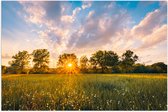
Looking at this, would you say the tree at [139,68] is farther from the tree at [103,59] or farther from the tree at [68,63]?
the tree at [68,63]

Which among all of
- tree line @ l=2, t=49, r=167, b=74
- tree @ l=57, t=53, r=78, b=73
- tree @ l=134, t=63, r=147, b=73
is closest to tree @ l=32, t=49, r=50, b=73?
tree line @ l=2, t=49, r=167, b=74

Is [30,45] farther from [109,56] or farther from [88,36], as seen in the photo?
[109,56]

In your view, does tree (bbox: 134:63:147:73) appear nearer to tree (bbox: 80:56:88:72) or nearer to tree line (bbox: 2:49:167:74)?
tree line (bbox: 2:49:167:74)

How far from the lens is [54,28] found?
5359mm

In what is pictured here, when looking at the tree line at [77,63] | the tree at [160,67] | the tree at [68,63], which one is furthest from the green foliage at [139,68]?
the tree at [68,63]

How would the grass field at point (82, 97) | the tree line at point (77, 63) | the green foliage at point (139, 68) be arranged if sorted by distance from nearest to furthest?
the grass field at point (82, 97) < the tree line at point (77, 63) < the green foliage at point (139, 68)

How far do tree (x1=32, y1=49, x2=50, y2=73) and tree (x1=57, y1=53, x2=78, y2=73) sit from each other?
35 cm

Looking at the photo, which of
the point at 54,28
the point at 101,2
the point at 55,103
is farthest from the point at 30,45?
the point at 101,2

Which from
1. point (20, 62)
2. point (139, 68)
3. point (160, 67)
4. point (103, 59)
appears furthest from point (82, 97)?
point (139, 68)

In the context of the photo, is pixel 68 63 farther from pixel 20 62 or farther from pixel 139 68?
pixel 139 68

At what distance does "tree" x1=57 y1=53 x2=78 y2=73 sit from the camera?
5477mm

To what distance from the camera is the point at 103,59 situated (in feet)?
20.4

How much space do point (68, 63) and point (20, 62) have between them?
4.04 feet

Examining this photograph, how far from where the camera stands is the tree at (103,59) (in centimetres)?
570
